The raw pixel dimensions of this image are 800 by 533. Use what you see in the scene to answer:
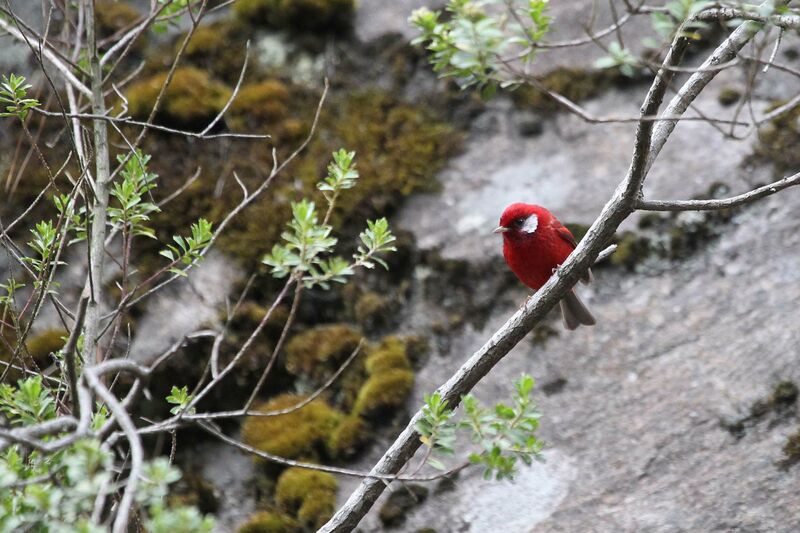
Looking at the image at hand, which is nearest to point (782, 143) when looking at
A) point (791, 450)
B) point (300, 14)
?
point (791, 450)

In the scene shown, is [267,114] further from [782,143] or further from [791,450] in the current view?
[791,450]

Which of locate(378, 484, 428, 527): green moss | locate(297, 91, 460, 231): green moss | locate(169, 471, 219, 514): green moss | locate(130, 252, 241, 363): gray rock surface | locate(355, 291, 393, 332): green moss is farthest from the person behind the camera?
locate(297, 91, 460, 231): green moss

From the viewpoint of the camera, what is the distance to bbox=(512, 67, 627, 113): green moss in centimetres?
486

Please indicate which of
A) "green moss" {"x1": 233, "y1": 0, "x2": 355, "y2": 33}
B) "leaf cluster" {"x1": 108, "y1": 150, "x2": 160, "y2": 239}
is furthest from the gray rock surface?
"green moss" {"x1": 233, "y1": 0, "x2": 355, "y2": 33}

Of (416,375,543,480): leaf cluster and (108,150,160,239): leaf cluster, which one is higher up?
(108,150,160,239): leaf cluster

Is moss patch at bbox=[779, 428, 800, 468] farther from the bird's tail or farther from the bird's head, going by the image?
the bird's head

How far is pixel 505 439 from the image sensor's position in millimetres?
2324

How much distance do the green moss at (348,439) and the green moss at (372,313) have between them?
60 centimetres

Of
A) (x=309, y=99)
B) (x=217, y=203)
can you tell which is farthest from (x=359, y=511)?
(x=309, y=99)

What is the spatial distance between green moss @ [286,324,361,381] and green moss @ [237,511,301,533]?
77cm

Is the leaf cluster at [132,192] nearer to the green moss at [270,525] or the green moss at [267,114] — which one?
the green moss at [270,525]

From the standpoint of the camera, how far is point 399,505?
3723 mm

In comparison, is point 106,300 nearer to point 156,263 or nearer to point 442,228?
point 156,263

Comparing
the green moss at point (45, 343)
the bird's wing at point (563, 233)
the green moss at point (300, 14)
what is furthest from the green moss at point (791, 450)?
the green moss at point (300, 14)
